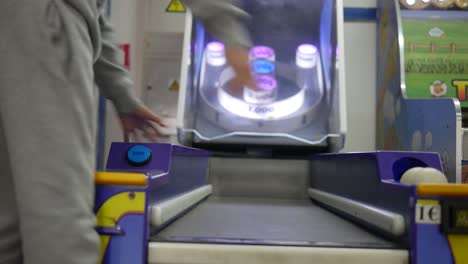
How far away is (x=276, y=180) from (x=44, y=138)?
4.45 feet

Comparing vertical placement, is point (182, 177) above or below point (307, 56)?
below

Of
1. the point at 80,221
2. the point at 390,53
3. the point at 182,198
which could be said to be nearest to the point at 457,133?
the point at 390,53

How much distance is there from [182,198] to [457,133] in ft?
3.34

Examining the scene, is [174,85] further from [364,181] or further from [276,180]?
[364,181]

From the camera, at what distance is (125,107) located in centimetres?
101

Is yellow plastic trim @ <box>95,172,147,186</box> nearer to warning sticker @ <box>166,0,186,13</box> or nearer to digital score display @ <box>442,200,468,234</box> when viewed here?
digital score display @ <box>442,200,468,234</box>

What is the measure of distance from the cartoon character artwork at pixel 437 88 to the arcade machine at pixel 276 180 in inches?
19.7

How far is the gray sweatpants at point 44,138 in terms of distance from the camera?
621mm

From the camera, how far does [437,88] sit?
7.22ft

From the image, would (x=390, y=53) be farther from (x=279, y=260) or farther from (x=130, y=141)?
(x=279, y=260)

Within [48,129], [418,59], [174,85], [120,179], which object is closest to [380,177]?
[120,179]

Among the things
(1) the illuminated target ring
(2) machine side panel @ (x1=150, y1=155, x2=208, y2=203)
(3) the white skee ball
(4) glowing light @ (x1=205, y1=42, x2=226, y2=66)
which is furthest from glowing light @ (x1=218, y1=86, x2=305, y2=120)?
(3) the white skee ball

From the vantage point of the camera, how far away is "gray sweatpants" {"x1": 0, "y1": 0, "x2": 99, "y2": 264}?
0.62 metres

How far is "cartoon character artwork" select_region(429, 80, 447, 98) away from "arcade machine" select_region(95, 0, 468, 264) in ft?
1.65
